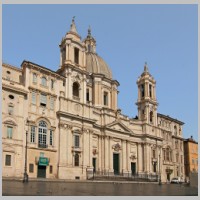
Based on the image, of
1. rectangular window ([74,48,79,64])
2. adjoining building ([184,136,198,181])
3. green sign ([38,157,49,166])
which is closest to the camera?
green sign ([38,157,49,166])

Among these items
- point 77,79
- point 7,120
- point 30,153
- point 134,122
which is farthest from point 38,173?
point 134,122

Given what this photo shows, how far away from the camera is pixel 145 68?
73750mm

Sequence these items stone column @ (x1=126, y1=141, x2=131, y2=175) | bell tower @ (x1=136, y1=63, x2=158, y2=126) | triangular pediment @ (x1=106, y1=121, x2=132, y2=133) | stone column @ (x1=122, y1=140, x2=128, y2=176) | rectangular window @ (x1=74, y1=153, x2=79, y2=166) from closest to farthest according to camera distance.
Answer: rectangular window @ (x1=74, y1=153, x2=79, y2=166), triangular pediment @ (x1=106, y1=121, x2=132, y2=133), stone column @ (x1=122, y1=140, x2=128, y2=176), stone column @ (x1=126, y1=141, x2=131, y2=175), bell tower @ (x1=136, y1=63, x2=158, y2=126)

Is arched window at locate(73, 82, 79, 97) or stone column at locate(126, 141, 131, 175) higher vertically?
arched window at locate(73, 82, 79, 97)

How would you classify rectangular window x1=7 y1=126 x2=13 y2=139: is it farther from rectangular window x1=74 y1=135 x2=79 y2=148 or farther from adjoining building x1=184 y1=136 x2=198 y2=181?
adjoining building x1=184 y1=136 x2=198 y2=181

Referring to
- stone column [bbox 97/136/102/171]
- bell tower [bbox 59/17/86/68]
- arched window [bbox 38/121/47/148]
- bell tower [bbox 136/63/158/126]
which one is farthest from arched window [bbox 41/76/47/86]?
bell tower [bbox 136/63/158/126]

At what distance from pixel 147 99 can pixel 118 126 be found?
12.0 metres

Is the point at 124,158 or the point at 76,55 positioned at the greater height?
the point at 76,55

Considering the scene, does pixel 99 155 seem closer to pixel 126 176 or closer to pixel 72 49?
pixel 126 176

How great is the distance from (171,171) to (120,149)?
1945 cm

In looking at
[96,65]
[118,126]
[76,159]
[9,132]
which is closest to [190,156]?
[118,126]

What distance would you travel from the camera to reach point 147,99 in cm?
6988

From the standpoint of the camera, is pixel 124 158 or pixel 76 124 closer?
pixel 76 124

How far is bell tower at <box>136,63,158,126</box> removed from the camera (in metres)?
69.6
